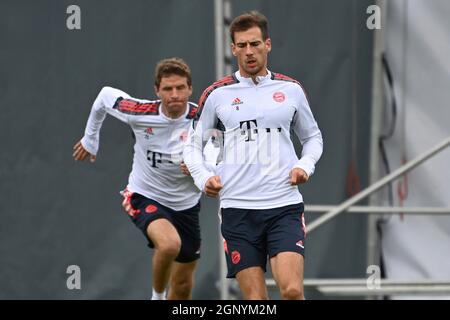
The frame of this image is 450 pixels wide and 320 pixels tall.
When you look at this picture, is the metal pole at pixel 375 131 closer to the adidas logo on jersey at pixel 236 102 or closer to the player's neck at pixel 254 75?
the player's neck at pixel 254 75

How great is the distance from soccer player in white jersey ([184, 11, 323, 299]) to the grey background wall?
2.35m

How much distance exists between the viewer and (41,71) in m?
9.48

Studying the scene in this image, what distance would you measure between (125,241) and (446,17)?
2880 mm

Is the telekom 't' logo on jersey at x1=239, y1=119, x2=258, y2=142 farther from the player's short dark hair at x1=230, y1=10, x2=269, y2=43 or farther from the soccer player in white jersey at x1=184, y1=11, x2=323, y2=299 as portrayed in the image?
the player's short dark hair at x1=230, y1=10, x2=269, y2=43

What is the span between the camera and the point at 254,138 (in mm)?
7004

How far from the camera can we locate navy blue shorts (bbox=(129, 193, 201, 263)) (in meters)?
8.60

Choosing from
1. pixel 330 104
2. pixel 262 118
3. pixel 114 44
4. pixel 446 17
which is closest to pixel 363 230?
pixel 330 104

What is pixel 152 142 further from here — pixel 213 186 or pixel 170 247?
pixel 213 186

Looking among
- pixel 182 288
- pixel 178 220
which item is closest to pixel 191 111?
pixel 178 220

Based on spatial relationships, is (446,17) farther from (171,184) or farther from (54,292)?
(54,292)

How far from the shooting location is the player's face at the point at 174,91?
326 inches

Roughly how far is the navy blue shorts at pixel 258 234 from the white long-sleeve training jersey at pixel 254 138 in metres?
0.05

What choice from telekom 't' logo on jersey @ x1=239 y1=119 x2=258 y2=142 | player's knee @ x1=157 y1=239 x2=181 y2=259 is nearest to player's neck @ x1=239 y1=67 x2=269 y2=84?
telekom 't' logo on jersey @ x1=239 y1=119 x2=258 y2=142

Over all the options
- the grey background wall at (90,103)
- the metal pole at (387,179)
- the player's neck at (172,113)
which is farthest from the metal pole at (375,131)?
the player's neck at (172,113)
